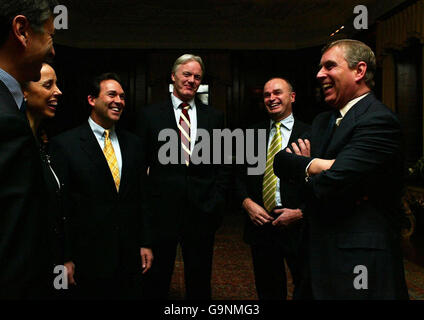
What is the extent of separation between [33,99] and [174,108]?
3.17 feet

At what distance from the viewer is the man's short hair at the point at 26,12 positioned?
0.92m

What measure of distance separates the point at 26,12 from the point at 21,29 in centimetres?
5

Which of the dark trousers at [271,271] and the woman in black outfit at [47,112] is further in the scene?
the dark trousers at [271,271]

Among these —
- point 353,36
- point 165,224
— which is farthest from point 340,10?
point 165,224

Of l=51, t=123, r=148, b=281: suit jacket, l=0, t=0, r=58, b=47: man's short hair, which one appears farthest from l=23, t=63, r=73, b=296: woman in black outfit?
l=0, t=0, r=58, b=47: man's short hair

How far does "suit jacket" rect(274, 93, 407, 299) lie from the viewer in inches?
62.2

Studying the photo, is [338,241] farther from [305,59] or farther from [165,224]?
[305,59]

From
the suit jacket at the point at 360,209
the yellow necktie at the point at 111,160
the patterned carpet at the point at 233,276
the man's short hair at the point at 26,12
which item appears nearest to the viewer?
the man's short hair at the point at 26,12

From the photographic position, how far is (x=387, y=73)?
6.45m

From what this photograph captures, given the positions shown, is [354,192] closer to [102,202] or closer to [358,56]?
[358,56]

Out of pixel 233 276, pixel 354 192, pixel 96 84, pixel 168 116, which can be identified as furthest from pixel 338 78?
pixel 233 276

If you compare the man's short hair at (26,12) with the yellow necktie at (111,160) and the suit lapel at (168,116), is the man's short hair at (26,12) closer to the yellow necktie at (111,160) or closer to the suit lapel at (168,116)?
the yellow necktie at (111,160)

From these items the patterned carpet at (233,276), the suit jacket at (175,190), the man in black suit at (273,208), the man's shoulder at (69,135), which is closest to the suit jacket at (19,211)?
the man's shoulder at (69,135)

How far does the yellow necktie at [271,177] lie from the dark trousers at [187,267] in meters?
0.44
